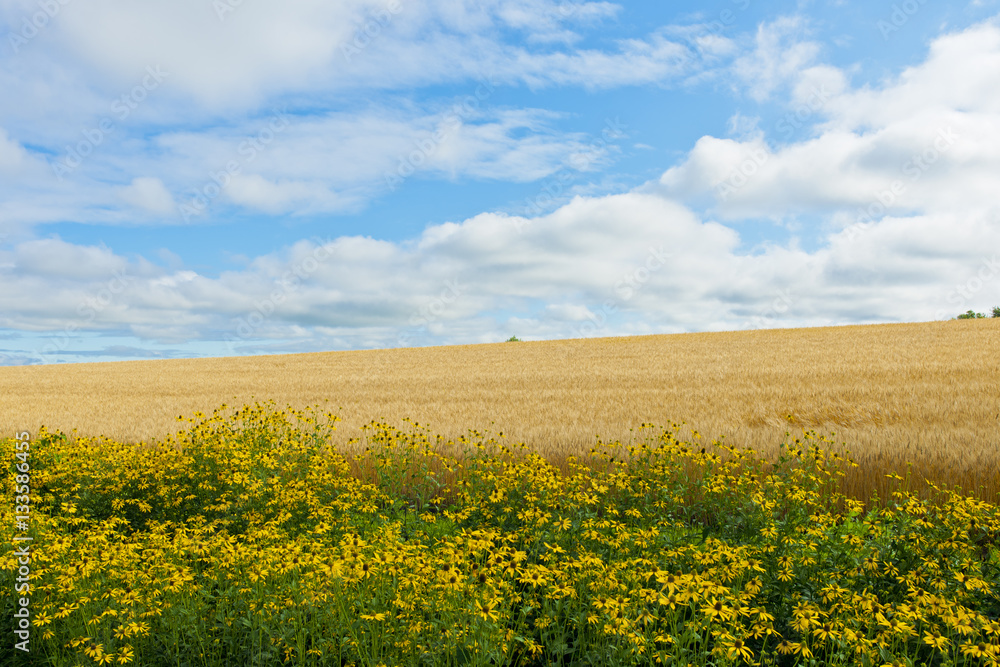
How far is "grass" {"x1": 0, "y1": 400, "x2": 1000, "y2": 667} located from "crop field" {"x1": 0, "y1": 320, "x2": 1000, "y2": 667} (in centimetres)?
3

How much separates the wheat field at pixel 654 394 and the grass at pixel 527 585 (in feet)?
11.7

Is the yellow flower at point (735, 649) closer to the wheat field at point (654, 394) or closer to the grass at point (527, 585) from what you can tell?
the grass at point (527, 585)

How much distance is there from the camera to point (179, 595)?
4.65 metres

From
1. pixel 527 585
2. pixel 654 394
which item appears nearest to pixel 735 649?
pixel 527 585

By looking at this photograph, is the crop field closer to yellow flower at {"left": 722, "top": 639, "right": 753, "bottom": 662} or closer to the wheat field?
yellow flower at {"left": 722, "top": 639, "right": 753, "bottom": 662}

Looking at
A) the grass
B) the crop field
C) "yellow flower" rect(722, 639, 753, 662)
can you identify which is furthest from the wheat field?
"yellow flower" rect(722, 639, 753, 662)

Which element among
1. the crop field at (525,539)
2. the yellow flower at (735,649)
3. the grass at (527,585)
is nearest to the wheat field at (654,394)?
the crop field at (525,539)

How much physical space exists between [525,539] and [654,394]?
12.9 metres

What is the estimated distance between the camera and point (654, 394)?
1798 centimetres

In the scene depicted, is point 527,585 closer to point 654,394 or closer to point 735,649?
point 735,649

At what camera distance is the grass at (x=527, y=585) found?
12.4 ft

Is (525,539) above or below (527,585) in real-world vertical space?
above

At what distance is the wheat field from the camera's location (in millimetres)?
10656

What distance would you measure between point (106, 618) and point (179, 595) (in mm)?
468
